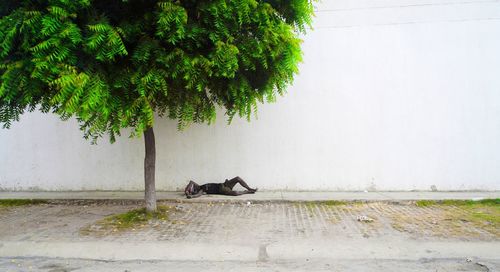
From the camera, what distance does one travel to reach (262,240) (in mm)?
5824

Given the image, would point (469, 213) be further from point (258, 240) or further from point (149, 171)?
point (149, 171)

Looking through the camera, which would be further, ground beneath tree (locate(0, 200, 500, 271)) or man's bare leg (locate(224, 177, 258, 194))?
man's bare leg (locate(224, 177, 258, 194))

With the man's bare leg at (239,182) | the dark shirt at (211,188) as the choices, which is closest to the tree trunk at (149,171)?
the dark shirt at (211,188)

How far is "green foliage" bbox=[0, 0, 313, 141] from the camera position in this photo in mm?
4707

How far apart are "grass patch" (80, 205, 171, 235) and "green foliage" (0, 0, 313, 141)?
1.94 meters

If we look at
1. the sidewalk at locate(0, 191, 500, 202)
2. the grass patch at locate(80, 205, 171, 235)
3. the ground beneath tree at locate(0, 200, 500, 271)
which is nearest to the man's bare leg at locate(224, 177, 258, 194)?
the sidewalk at locate(0, 191, 500, 202)

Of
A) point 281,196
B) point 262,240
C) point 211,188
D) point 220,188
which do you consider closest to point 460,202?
point 281,196

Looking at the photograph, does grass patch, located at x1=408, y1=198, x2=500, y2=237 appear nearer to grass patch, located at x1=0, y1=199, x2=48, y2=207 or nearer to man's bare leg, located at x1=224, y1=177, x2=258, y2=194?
man's bare leg, located at x1=224, y1=177, x2=258, y2=194

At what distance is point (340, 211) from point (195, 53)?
15.0 feet

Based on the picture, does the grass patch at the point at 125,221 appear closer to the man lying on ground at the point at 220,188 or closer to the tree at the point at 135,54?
the man lying on ground at the point at 220,188

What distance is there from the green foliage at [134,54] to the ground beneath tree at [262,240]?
6.10 ft

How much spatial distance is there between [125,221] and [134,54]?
3261 mm

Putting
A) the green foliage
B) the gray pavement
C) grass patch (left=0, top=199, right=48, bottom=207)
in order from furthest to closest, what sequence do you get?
grass patch (left=0, top=199, right=48, bottom=207), the gray pavement, the green foliage

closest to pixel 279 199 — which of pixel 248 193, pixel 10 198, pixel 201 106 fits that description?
pixel 248 193
